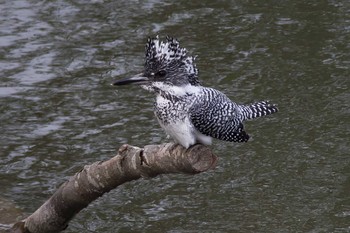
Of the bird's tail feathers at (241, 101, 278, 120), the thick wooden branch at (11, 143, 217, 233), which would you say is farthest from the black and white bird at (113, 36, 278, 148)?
the bird's tail feathers at (241, 101, 278, 120)

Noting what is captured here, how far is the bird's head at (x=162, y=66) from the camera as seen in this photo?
471cm

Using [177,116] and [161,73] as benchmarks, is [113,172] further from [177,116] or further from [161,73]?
[161,73]

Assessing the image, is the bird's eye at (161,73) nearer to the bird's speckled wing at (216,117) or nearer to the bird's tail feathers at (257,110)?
the bird's speckled wing at (216,117)

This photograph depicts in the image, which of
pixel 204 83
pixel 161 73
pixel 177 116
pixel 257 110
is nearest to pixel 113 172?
pixel 177 116

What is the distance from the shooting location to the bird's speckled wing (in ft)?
15.7

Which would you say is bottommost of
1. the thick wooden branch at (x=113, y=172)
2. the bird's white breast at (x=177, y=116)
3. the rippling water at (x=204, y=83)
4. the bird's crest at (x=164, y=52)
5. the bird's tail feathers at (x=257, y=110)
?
the rippling water at (x=204, y=83)

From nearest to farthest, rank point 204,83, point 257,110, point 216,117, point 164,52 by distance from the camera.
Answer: point 164,52, point 216,117, point 257,110, point 204,83

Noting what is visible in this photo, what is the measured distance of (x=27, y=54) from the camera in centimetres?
860

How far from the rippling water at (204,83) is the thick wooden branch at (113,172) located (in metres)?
0.88

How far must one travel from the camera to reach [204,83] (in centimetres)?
793

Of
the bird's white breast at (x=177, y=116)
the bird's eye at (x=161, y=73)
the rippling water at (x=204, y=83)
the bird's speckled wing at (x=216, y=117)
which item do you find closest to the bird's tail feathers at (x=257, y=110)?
the bird's speckled wing at (x=216, y=117)

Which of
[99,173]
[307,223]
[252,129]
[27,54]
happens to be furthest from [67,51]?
[99,173]

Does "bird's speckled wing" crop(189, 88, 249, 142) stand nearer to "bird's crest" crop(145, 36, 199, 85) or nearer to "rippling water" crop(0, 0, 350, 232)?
"bird's crest" crop(145, 36, 199, 85)

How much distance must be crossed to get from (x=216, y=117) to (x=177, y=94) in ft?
0.81
